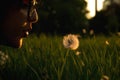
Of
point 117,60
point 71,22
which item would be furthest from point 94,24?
point 117,60

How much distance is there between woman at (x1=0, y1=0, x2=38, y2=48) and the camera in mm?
3107

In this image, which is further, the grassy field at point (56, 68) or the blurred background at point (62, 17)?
the blurred background at point (62, 17)

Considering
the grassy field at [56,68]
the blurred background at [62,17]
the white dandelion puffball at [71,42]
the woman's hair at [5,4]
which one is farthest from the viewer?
the blurred background at [62,17]

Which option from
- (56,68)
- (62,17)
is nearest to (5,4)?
(56,68)

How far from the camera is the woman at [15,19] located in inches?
122

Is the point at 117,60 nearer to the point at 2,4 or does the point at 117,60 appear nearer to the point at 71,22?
the point at 2,4

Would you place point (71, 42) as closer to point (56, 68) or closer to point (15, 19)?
point (56, 68)

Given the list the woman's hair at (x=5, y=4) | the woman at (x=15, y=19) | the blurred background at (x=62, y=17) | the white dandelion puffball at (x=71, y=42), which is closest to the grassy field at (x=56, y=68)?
the white dandelion puffball at (x=71, y=42)

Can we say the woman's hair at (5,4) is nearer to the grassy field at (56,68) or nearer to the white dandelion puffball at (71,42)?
the grassy field at (56,68)

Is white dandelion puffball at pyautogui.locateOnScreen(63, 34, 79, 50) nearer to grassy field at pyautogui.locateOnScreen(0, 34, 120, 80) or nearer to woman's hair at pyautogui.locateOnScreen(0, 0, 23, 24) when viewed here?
grassy field at pyautogui.locateOnScreen(0, 34, 120, 80)

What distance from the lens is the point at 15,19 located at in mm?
3158

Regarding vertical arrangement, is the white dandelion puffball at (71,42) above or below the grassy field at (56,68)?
above

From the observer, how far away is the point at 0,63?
3463 millimetres

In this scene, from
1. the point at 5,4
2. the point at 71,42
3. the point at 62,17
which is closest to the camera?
the point at 5,4
